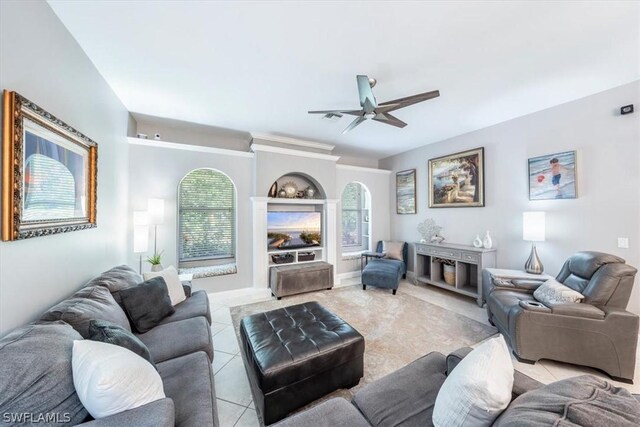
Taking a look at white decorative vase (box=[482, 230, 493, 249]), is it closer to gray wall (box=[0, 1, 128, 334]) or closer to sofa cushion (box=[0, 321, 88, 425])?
sofa cushion (box=[0, 321, 88, 425])

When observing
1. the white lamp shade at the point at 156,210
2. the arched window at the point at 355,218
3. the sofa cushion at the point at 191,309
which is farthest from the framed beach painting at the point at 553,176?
the white lamp shade at the point at 156,210

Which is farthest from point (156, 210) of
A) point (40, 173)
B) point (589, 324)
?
point (589, 324)

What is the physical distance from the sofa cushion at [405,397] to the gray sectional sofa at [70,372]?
2.52 feet

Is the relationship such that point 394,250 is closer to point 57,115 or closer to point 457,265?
point 457,265

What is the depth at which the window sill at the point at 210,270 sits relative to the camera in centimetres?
374

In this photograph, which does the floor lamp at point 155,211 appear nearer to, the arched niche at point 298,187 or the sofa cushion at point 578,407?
the arched niche at point 298,187

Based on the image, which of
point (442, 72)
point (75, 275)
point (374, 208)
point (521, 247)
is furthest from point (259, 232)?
point (521, 247)

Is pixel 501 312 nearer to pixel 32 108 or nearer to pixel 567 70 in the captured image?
pixel 567 70

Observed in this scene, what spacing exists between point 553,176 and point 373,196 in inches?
120

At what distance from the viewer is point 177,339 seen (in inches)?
69.4

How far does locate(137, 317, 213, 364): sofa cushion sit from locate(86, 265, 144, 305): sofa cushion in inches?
16.3

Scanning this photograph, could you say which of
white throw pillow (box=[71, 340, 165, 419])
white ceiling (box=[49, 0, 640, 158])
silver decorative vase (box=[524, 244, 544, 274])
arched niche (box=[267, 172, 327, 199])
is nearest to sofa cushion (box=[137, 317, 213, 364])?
white throw pillow (box=[71, 340, 165, 419])

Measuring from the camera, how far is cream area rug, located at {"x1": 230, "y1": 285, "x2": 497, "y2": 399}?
2.30 meters

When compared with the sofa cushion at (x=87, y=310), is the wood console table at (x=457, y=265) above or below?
below
